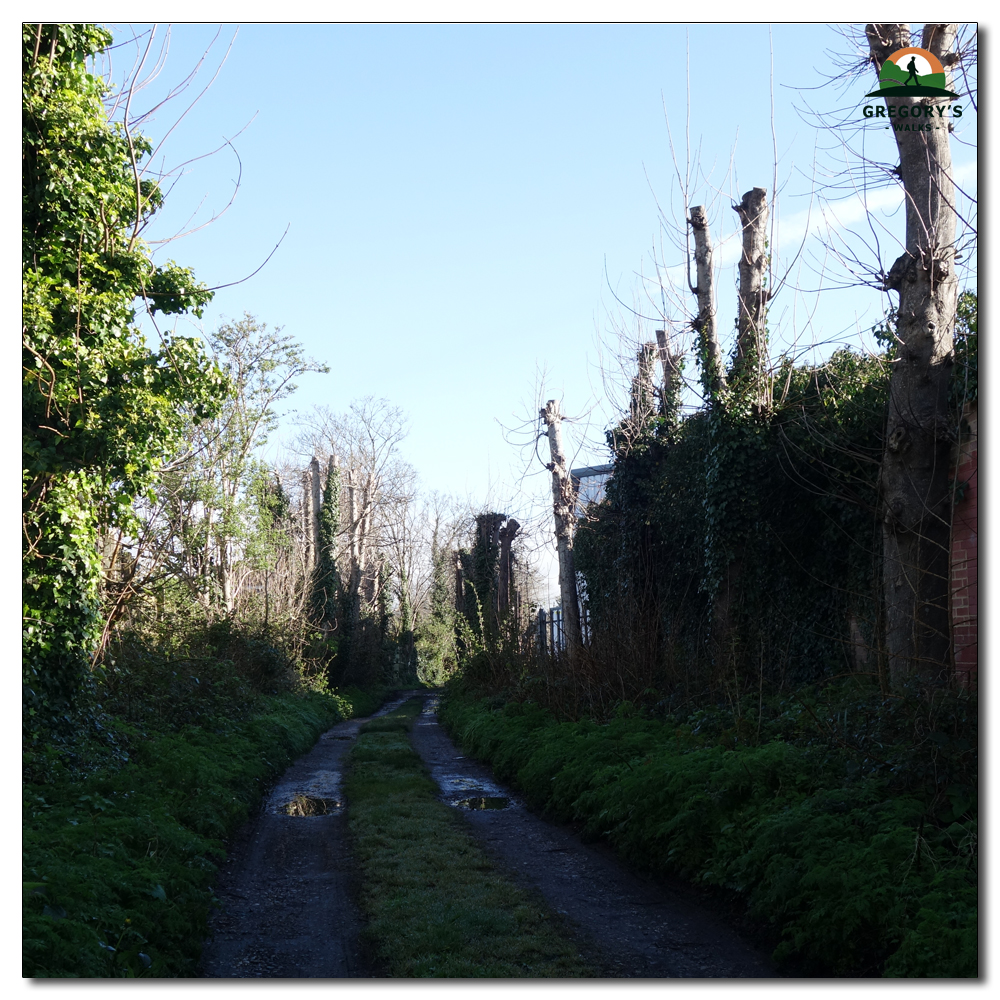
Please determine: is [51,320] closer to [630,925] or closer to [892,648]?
[630,925]

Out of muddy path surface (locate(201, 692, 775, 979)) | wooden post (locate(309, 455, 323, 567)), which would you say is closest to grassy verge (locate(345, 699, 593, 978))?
muddy path surface (locate(201, 692, 775, 979))

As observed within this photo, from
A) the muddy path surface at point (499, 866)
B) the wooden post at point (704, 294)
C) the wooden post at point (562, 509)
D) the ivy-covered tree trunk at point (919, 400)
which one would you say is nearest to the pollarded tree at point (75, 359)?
the muddy path surface at point (499, 866)

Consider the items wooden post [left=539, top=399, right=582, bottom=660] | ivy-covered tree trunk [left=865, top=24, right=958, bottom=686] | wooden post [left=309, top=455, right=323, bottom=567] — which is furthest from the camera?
wooden post [left=309, top=455, right=323, bottom=567]

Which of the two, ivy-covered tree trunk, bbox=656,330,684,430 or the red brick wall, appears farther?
ivy-covered tree trunk, bbox=656,330,684,430

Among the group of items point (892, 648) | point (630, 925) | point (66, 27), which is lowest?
point (630, 925)

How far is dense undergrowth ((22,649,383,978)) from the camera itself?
13.1 feet

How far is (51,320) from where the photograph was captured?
702cm

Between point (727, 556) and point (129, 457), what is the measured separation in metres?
7.68

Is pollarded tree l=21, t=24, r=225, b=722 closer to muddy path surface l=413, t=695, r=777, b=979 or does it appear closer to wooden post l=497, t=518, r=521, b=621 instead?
muddy path surface l=413, t=695, r=777, b=979

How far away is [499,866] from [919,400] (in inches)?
218

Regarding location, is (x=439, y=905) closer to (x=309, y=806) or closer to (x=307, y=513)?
(x=309, y=806)

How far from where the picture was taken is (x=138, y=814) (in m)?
6.36

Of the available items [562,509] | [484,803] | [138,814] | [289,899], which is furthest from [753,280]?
[138,814]
